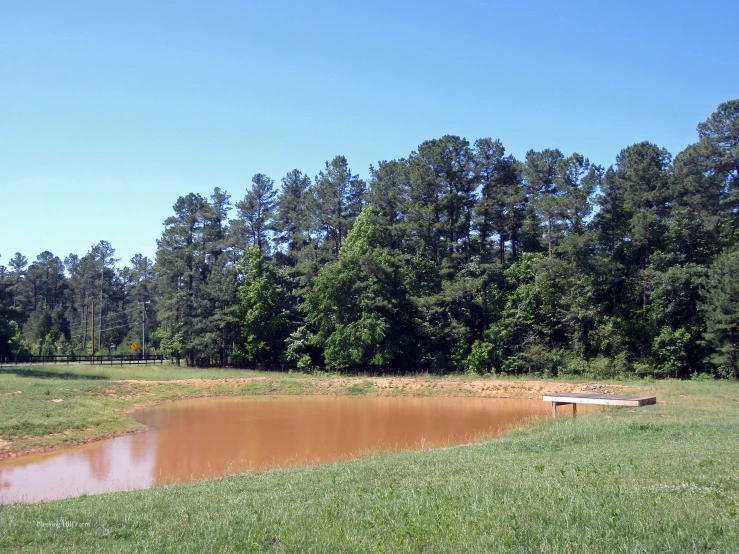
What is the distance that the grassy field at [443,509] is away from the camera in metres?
6.90

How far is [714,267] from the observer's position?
40688mm

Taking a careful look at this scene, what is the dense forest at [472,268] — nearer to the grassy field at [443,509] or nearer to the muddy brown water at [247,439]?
the muddy brown water at [247,439]

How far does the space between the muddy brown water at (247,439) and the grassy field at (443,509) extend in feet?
19.0

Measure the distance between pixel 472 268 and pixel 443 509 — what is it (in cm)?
4488

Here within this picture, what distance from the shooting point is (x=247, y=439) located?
25781 mm

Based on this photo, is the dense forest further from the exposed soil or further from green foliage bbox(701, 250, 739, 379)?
the exposed soil

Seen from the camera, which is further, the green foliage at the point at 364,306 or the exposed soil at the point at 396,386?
the green foliage at the point at 364,306

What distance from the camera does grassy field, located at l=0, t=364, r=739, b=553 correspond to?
690cm

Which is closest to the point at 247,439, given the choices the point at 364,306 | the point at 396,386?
the point at 396,386

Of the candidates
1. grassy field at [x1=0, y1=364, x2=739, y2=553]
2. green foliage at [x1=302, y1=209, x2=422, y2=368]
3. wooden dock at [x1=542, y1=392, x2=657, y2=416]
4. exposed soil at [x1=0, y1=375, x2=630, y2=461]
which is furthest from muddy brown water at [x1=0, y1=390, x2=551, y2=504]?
green foliage at [x1=302, y1=209, x2=422, y2=368]

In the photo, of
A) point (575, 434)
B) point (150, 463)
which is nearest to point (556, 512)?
point (575, 434)

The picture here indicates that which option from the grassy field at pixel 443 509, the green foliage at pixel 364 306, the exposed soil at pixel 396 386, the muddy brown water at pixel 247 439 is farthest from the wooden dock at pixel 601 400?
the green foliage at pixel 364 306

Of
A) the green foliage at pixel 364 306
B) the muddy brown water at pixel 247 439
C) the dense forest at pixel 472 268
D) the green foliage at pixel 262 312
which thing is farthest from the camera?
the green foliage at pixel 262 312

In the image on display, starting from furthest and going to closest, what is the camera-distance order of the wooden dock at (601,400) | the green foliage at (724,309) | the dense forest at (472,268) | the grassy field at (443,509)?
the dense forest at (472,268) → the green foliage at (724,309) → the wooden dock at (601,400) → the grassy field at (443,509)
